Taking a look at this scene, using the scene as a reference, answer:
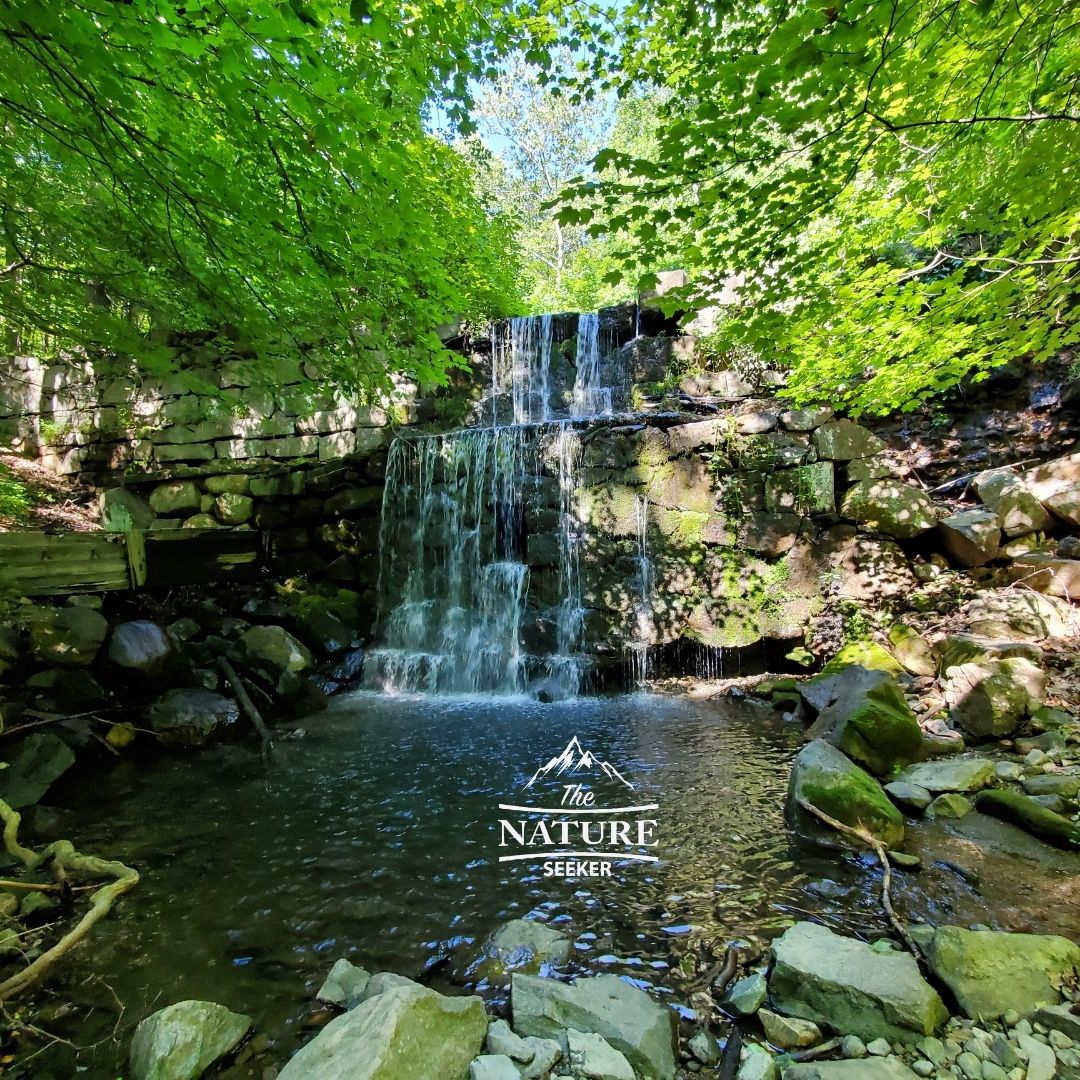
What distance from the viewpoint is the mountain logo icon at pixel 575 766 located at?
4.39 metres

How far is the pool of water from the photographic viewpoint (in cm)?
239

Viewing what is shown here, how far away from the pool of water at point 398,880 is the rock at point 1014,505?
13.9ft

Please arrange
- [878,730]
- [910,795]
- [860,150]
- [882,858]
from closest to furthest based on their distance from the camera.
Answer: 1. [882,858]
2. [860,150]
3. [910,795]
4. [878,730]

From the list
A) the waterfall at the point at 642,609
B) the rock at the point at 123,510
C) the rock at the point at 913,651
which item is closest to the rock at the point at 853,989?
the rock at the point at 913,651

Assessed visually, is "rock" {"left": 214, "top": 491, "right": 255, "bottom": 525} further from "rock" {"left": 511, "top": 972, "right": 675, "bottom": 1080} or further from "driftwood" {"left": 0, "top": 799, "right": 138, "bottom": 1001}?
"rock" {"left": 511, "top": 972, "right": 675, "bottom": 1080}

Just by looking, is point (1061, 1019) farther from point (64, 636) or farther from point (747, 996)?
point (64, 636)

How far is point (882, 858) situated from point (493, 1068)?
2.32 m

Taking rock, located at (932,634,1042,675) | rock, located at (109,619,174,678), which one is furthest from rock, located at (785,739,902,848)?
rock, located at (109,619,174,678)

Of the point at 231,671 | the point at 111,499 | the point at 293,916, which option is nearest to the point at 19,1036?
the point at 293,916

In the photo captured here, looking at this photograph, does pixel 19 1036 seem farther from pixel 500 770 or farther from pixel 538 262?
pixel 538 262

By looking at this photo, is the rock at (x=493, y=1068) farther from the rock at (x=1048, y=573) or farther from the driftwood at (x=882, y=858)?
the rock at (x=1048, y=573)

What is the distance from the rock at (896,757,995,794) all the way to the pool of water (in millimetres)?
542

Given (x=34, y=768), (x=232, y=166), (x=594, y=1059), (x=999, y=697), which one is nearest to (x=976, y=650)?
Result: (x=999, y=697)

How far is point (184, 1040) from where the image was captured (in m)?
1.93
